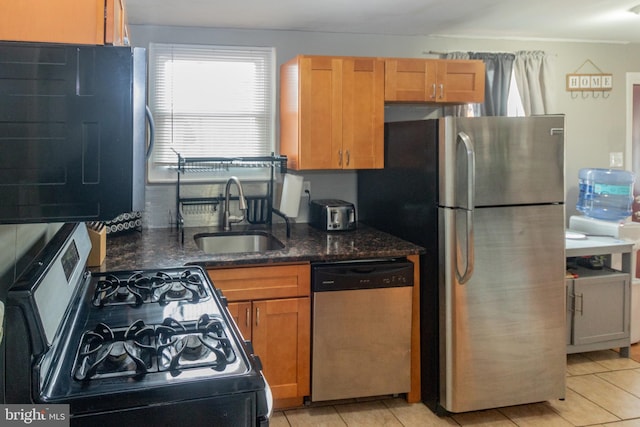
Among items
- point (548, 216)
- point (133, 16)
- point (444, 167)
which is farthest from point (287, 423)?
point (133, 16)

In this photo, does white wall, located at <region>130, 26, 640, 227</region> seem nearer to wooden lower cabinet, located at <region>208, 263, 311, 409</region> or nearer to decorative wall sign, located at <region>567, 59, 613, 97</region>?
decorative wall sign, located at <region>567, 59, 613, 97</region>

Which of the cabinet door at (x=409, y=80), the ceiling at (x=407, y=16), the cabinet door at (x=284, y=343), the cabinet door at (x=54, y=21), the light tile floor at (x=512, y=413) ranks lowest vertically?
the light tile floor at (x=512, y=413)

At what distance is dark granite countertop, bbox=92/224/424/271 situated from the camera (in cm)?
274

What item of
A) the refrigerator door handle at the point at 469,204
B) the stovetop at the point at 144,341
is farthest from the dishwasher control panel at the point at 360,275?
the stovetop at the point at 144,341

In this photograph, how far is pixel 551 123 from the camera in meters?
2.93

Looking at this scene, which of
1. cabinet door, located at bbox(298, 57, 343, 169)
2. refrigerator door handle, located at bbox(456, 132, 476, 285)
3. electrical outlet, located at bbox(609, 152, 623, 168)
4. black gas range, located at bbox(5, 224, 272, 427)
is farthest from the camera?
electrical outlet, located at bbox(609, 152, 623, 168)

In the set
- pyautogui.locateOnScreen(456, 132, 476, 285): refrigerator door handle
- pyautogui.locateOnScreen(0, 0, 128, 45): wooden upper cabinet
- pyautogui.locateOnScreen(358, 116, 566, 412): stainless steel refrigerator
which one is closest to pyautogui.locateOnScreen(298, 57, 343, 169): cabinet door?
pyautogui.locateOnScreen(358, 116, 566, 412): stainless steel refrigerator

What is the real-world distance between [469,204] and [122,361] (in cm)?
192

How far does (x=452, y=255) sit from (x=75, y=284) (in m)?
1.82

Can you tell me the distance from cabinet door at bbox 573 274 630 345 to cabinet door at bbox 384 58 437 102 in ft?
5.07

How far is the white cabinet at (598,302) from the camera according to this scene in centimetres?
362

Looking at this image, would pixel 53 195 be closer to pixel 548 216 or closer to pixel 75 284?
pixel 75 284

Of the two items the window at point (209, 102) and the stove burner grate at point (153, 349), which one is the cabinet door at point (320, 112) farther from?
the stove burner grate at point (153, 349)

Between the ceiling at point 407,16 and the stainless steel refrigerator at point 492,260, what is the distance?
0.75 meters
